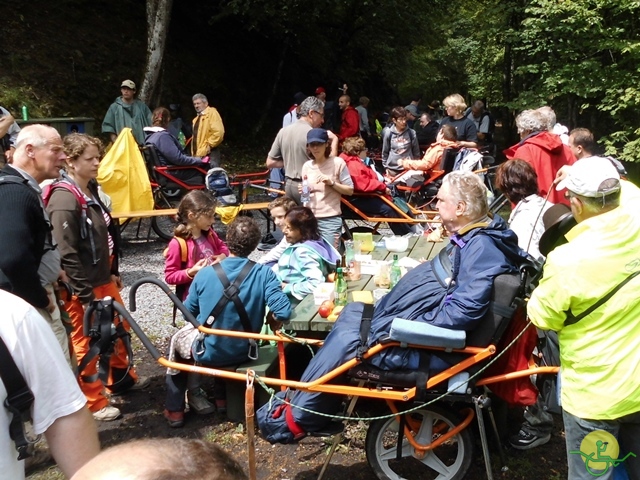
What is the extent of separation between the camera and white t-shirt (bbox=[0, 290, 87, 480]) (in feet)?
5.76

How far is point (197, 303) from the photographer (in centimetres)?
412

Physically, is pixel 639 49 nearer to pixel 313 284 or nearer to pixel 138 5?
pixel 313 284

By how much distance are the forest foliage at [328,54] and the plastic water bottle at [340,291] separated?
317 inches

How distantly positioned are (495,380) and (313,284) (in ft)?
5.75

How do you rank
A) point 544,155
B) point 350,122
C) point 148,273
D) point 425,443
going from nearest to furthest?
1. point 425,443
2. point 544,155
3. point 148,273
4. point 350,122

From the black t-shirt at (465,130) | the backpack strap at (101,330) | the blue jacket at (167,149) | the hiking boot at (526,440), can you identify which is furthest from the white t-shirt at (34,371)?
the black t-shirt at (465,130)

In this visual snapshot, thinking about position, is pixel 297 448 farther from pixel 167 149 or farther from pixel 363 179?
pixel 167 149

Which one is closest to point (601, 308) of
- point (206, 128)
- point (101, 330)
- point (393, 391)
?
point (393, 391)

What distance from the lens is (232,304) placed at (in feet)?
13.3

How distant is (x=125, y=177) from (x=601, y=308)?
6956 millimetres

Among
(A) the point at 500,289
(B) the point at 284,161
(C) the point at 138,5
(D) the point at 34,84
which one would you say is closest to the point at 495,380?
(A) the point at 500,289

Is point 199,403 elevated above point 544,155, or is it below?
below

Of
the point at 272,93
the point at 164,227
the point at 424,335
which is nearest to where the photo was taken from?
the point at 424,335
